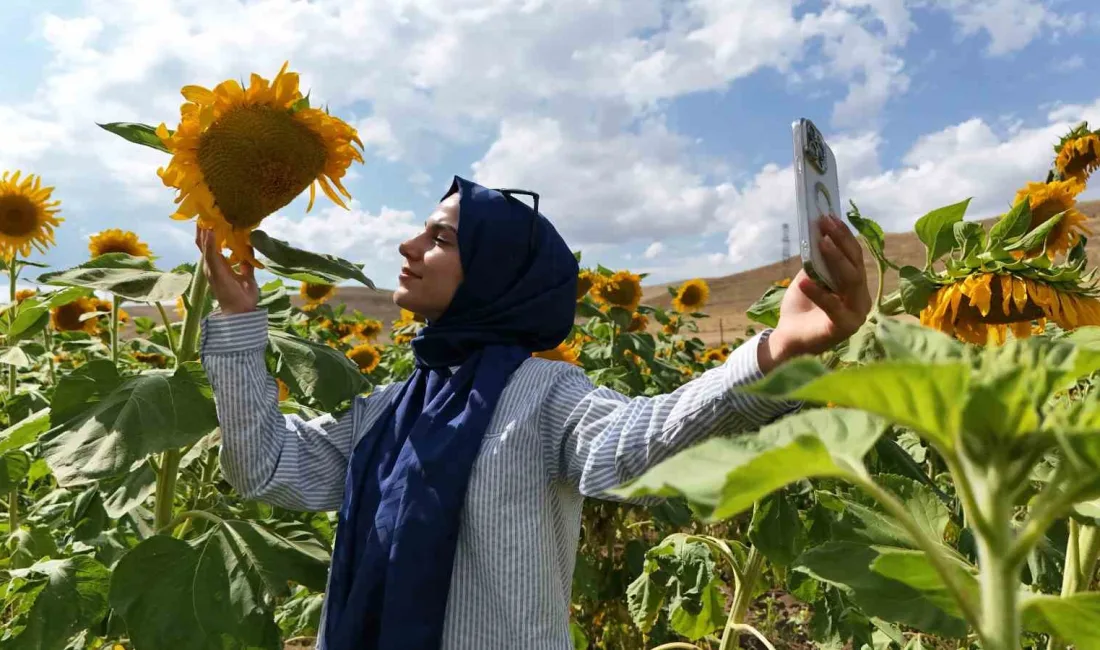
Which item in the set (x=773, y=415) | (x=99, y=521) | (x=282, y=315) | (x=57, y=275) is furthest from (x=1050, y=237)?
(x=99, y=521)

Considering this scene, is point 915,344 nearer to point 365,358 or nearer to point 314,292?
point 365,358

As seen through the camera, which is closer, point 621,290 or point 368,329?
point 621,290

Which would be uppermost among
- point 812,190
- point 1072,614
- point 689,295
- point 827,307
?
point 689,295

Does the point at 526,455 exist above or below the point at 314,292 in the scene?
below

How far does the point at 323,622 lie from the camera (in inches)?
57.1

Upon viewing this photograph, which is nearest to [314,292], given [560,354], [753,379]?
[560,354]

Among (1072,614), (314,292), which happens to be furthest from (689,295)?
(1072,614)

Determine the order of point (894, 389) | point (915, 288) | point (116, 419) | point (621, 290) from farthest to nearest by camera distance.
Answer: point (621, 290) < point (915, 288) < point (116, 419) < point (894, 389)

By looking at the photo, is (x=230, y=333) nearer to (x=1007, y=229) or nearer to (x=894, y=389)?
(x=894, y=389)

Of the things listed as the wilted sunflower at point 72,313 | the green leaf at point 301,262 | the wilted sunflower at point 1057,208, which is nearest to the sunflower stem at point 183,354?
the green leaf at point 301,262

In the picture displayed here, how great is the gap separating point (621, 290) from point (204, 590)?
355 cm

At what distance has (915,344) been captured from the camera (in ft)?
1.61

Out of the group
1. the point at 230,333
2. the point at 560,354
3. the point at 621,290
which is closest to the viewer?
the point at 230,333

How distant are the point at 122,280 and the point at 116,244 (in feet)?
9.12
